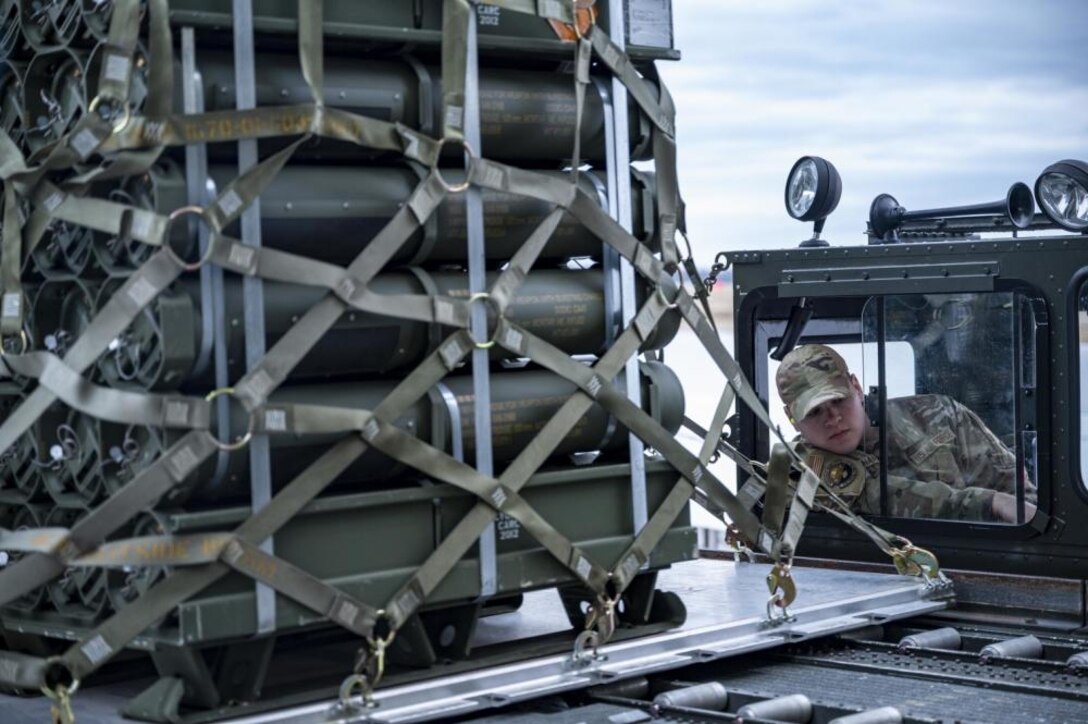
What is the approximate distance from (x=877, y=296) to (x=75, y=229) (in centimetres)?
317

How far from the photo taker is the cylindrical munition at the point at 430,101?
4.21 meters

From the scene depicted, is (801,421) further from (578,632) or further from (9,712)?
(9,712)

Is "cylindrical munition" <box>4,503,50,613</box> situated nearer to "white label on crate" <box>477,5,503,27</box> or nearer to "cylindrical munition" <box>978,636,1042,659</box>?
"white label on crate" <box>477,5,503,27</box>

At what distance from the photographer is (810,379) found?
6.70 m

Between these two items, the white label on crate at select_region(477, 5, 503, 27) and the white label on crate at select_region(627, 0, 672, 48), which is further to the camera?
the white label on crate at select_region(627, 0, 672, 48)

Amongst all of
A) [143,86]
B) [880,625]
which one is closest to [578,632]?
[880,625]

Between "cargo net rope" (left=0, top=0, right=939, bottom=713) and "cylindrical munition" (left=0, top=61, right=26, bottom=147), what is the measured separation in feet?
0.37

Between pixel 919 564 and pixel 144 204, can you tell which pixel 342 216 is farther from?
pixel 919 564

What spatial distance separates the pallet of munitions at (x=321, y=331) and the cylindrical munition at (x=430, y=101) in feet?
0.03

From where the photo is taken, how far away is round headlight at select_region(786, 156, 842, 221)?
702cm

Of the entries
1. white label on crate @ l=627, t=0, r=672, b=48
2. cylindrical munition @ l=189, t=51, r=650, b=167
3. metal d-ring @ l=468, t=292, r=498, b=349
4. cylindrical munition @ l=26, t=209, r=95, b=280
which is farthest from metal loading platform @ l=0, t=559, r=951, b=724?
white label on crate @ l=627, t=0, r=672, b=48

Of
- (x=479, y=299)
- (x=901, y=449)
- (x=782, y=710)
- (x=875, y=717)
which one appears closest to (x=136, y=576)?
(x=479, y=299)

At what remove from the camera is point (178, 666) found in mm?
4164

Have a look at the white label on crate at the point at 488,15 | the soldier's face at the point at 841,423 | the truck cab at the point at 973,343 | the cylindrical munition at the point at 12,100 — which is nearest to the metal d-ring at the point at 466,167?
the white label on crate at the point at 488,15
